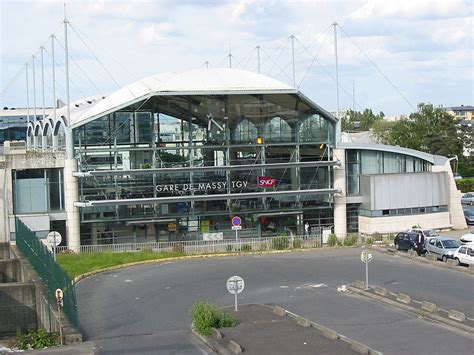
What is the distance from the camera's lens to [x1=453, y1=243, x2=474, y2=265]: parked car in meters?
36.9

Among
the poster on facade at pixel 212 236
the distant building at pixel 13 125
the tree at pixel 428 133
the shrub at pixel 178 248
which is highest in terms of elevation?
the distant building at pixel 13 125

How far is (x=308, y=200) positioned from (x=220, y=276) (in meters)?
15.2

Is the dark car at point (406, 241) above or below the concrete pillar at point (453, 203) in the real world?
below

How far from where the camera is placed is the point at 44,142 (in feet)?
210

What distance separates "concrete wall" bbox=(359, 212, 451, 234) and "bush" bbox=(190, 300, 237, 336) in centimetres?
2682

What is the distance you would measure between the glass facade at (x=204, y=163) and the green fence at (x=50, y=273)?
9305 millimetres

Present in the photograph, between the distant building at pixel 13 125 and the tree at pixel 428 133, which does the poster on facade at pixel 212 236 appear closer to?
the tree at pixel 428 133

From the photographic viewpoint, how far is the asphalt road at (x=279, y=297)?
23.1m

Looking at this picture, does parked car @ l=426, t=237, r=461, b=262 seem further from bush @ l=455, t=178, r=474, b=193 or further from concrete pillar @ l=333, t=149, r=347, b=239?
bush @ l=455, t=178, r=474, b=193

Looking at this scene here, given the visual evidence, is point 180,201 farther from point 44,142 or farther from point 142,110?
point 44,142

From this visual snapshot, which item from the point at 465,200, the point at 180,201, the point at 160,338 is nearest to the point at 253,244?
the point at 180,201

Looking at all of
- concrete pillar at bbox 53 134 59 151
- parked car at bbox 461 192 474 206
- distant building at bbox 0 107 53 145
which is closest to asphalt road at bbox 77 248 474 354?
concrete pillar at bbox 53 134 59 151

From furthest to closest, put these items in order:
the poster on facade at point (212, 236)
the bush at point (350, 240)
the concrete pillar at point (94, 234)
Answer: the poster on facade at point (212, 236)
the concrete pillar at point (94, 234)
the bush at point (350, 240)

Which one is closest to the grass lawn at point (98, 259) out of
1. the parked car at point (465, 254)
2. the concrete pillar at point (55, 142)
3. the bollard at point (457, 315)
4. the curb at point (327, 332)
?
the concrete pillar at point (55, 142)
